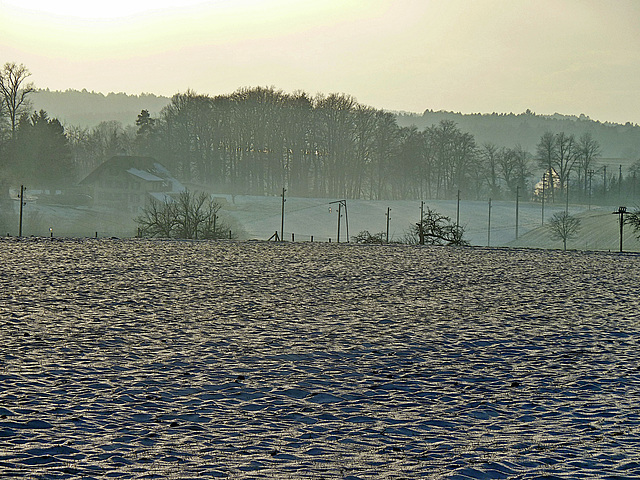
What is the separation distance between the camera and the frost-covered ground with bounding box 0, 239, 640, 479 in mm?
7344

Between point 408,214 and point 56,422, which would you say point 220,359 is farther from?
point 408,214

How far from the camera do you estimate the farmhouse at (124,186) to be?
9475cm

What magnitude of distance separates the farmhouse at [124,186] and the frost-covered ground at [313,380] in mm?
73380

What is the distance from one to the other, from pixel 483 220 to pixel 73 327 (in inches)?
3654

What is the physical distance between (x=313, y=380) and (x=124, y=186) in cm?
8797

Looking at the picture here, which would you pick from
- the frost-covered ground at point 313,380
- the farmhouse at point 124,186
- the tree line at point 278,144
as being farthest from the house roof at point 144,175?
the frost-covered ground at point 313,380

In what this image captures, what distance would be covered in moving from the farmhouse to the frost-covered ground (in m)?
73.4

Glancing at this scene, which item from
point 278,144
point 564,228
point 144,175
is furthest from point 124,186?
point 564,228

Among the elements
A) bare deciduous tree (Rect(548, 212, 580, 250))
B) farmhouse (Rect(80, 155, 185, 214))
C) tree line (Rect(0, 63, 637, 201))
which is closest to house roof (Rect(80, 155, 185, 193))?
farmhouse (Rect(80, 155, 185, 214))

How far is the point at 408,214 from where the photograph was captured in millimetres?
102188

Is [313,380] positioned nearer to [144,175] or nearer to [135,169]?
[144,175]

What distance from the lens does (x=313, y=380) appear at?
10.7 metres

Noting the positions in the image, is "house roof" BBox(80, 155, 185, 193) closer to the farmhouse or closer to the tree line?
the farmhouse

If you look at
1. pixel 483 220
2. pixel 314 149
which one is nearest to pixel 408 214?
pixel 483 220
